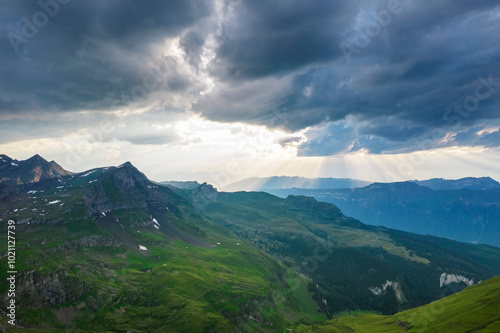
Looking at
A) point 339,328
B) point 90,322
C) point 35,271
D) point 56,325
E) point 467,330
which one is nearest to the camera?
point 467,330

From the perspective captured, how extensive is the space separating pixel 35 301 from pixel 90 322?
1399 inches

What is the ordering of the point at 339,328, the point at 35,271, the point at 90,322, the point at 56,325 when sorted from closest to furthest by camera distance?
the point at 56,325
the point at 90,322
the point at 35,271
the point at 339,328

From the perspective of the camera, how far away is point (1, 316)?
436 ft

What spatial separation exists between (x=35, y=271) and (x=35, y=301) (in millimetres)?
22204

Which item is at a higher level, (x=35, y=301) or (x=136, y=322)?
(x=35, y=301)

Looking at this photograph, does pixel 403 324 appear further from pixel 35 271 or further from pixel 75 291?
pixel 35 271

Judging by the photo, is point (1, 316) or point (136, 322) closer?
point (1, 316)

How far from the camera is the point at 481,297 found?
164 metres

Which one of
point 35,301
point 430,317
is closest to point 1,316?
point 35,301

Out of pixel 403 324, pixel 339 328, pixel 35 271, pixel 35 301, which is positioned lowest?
pixel 339 328

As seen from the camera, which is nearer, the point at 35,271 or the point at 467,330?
the point at 467,330

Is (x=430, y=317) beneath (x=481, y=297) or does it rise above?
beneath

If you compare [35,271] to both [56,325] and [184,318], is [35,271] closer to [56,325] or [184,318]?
[56,325]

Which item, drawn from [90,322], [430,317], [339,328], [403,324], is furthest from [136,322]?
[430,317]
